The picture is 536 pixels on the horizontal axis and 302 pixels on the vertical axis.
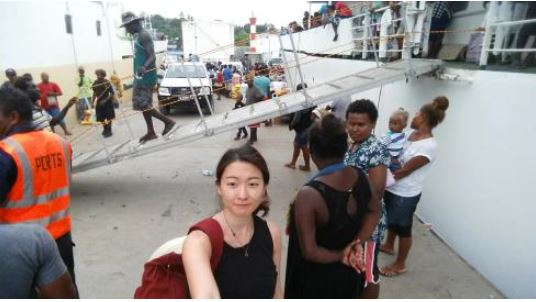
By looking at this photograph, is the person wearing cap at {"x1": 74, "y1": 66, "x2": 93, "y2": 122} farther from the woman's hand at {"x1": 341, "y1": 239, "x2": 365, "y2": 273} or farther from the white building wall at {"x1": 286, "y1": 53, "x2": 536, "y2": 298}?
the woman's hand at {"x1": 341, "y1": 239, "x2": 365, "y2": 273}

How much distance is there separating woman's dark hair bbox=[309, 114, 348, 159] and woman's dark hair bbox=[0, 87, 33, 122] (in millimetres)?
1637

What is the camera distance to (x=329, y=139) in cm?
185

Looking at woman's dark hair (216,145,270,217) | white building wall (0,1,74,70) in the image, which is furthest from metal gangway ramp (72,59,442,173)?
white building wall (0,1,74,70)

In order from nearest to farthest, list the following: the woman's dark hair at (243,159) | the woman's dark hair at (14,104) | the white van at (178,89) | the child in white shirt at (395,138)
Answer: the woman's dark hair at (243,159) < the woman's dark hair at (14,104) < the child in white shirt at (395,138) < the white van at (178,89)

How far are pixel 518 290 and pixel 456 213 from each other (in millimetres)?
1048

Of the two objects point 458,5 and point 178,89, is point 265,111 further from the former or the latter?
point 178,89

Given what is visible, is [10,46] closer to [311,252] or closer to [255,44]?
[311,252]

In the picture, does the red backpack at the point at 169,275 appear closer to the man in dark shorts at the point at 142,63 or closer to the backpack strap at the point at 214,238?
the backpack strap at the point at 214,238

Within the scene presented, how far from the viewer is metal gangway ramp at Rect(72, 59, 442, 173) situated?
15.3 ft

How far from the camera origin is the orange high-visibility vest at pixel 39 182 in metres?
1.95

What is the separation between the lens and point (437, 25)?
19.1 ft

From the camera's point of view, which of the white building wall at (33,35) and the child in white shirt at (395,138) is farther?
the white building wall at (33,35)

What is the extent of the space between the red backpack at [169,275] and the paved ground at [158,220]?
0.70 meters

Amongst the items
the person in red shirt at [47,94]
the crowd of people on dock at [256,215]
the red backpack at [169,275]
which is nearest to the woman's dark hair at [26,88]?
the person in red shirt at [47,94]
